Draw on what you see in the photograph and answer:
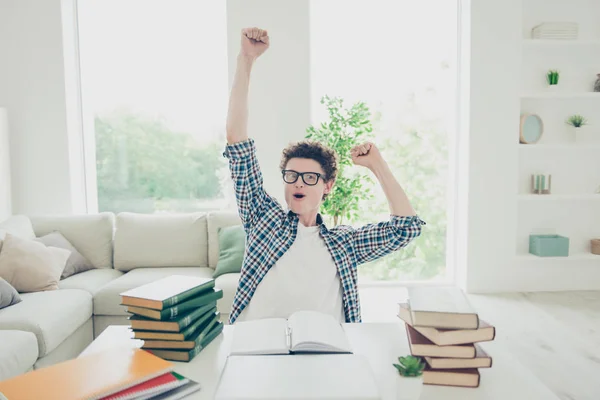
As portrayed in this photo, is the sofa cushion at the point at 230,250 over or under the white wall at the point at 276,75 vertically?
under

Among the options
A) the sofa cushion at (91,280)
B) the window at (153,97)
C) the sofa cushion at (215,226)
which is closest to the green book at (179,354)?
the sofa cushion at (91,280)

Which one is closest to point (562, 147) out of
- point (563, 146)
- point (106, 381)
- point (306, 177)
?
point (563, 146)

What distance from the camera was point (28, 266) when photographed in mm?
2988

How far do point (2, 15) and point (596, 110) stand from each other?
4934mm

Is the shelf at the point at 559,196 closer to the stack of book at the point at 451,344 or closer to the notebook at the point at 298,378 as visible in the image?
the stack of book at the point at 451,344

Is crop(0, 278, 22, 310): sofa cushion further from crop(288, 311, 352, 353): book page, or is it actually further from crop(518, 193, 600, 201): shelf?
crop(518, 193, 600, 201): shelf

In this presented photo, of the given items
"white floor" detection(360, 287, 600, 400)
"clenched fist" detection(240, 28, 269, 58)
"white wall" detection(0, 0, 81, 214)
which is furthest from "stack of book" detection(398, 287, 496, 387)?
"white wall" detection(0, 0, 81, 214)

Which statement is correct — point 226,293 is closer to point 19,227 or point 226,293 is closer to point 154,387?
point 19,227

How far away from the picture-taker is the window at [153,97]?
4547mm

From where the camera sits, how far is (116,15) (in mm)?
4527

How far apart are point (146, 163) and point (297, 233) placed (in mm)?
3168

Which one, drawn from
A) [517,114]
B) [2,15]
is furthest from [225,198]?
[517,114]

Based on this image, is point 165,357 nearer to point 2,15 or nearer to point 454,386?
point 454,386

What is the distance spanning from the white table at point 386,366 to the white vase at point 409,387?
0.01 meters
